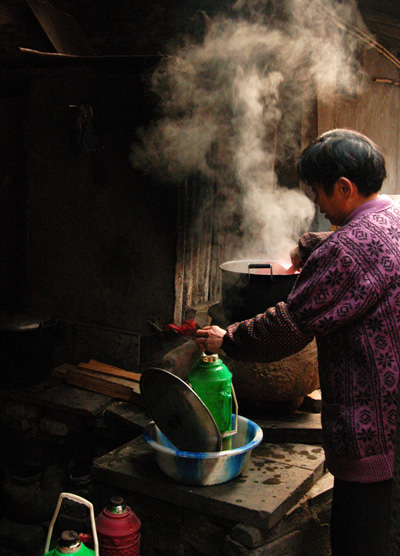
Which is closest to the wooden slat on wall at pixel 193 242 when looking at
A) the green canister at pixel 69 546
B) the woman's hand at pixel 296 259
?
the woman's hand at pixel 296 259

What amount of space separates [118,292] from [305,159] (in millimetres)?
3325

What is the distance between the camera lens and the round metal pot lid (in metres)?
3.26

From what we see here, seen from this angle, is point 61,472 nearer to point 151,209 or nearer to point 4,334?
point 4,334

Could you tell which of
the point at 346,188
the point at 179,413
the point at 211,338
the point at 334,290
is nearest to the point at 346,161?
the point at 346,188

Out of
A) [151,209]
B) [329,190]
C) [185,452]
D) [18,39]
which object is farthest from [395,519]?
[18,39]

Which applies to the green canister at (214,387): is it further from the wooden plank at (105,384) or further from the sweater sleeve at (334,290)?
the wooden plank at (105,384)

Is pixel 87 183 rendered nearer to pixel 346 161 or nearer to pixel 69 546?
pixel 346 161

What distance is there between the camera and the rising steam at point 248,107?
17.5 ft

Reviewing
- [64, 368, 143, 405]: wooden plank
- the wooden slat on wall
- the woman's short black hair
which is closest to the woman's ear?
the woman's short black hair

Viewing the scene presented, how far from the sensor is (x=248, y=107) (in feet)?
17.9

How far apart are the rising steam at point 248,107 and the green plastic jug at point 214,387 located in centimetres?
241

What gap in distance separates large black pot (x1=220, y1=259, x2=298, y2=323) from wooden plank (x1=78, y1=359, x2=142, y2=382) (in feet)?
5.62

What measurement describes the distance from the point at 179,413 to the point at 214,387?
0.90 feet

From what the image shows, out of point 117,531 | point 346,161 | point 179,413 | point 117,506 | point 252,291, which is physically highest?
point 346,161
